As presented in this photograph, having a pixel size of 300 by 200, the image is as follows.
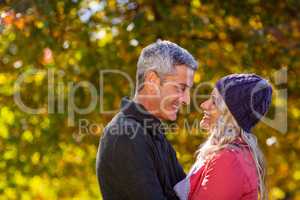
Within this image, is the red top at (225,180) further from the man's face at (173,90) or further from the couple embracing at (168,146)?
the man's face at (173,90)

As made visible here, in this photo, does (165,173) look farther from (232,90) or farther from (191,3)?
(191,3)

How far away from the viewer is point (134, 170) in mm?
2809

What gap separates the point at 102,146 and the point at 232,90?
2.48 feet

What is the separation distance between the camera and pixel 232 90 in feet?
10.7

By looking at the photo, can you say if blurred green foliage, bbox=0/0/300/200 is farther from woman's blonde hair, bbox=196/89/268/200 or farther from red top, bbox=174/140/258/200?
red top, bbox=174/140/258/200

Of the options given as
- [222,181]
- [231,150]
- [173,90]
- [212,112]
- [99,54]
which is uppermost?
[99,54]

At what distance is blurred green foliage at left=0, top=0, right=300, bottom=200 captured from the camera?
654cm

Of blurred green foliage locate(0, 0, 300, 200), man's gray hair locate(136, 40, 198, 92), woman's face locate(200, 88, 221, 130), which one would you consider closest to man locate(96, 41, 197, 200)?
man's gray hair locate(136, 40, 198, 92)

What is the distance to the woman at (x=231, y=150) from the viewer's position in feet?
9.95

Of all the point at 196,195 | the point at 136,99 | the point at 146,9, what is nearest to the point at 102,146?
the point at 136,99

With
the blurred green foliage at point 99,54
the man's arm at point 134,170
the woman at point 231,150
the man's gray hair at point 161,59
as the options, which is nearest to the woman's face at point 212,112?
the woman at point 231,150

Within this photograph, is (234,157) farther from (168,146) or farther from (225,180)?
(168,146)

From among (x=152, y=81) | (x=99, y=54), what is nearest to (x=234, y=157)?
(x=152, y=81)

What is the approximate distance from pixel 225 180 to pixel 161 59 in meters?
0.63
